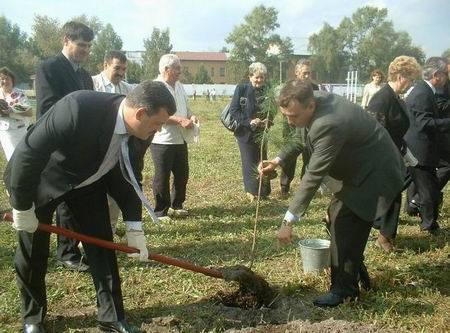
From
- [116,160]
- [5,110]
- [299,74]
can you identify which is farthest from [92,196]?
[299,74]

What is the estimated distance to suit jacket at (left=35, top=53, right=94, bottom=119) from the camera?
12.8 feet

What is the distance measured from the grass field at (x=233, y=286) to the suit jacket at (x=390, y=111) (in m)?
1.23

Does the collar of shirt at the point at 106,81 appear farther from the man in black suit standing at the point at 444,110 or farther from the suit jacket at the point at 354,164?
the man in black suit standing at the point at 444,110

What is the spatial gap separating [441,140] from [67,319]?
13.7 ft

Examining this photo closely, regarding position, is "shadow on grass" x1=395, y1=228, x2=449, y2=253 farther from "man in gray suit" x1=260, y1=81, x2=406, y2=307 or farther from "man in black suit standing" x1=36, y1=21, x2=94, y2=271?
"man in black suit standing" x1=36, y1=21, x2=94, y2=271

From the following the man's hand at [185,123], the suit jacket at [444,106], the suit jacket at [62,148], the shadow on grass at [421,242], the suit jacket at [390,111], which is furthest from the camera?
the man's hand at [185,123]

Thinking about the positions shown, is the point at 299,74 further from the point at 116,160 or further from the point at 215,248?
the point at 116,160

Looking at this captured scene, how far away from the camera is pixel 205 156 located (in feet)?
35.3

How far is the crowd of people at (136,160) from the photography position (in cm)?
263

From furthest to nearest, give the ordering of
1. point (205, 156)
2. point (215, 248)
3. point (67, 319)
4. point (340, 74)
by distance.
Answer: point (340, 74)
point (205, 156)
point (215, 248)
point (67, 319)

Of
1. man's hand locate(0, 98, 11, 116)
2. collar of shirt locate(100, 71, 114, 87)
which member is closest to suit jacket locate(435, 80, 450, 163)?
collar of shirt locate(100, 71, 114, 87)

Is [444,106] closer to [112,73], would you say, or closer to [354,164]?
[354,164]

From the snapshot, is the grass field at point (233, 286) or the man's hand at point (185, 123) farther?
the man's hand at point (185, 123)

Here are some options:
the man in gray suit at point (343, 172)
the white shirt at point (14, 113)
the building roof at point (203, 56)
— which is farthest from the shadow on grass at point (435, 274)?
the building roof at point (203, 56)
